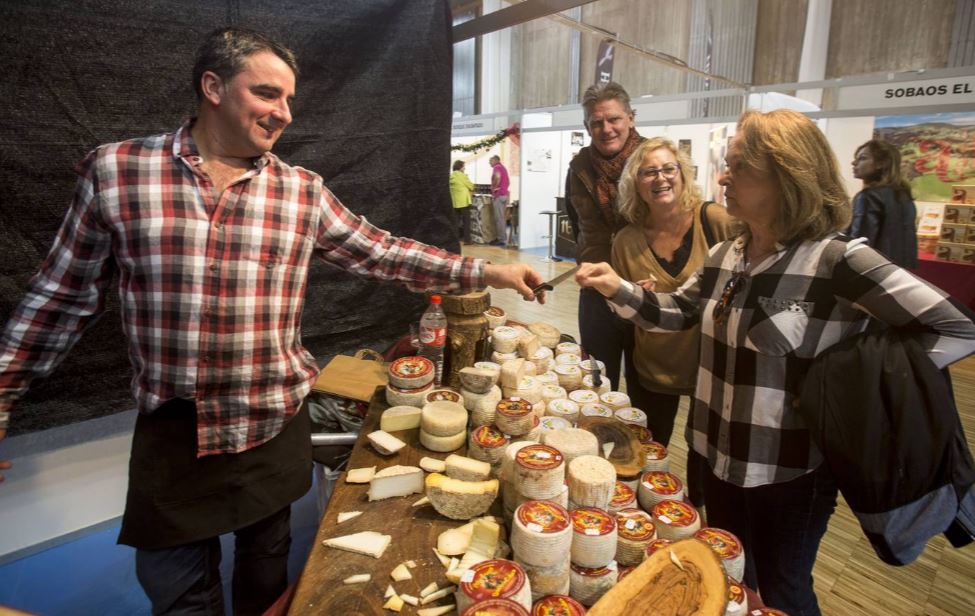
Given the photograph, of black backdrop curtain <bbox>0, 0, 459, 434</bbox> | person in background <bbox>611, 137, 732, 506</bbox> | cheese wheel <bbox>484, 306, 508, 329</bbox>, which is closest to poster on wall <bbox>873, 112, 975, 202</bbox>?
person in background <bbox>611, 137, 732, 506</bbox>

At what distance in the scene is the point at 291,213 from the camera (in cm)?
132

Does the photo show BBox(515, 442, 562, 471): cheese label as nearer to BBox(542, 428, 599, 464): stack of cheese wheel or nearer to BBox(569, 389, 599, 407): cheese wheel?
BBox(542, 428, 599, 464): stack of cheese wheel

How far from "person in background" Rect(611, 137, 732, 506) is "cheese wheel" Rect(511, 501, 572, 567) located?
3.73 ft

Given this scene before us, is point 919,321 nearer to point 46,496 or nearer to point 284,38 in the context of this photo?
point 284,38

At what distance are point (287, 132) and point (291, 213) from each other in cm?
A: 125

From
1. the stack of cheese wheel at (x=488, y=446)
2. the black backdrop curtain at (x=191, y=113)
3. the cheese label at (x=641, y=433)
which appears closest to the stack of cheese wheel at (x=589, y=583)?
the stack of cheese wheel at (x=488, y=446)

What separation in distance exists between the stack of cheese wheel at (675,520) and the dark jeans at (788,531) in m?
0.37

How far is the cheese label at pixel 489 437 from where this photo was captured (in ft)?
4.33

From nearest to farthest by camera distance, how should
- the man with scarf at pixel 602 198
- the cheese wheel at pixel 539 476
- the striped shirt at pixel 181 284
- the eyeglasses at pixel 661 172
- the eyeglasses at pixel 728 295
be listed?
the cheese wheel at pixel 539 476
the striped shirt at pixel 181 284
the eyeglasses at pixel 728 295
the eyeglasses at pixel 661 172
the man with scarf at pixel 602 198

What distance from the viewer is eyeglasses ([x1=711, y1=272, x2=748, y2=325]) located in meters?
1.42

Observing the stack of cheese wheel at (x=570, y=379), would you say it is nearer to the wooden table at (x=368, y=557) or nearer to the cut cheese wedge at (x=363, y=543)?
the wooden table at (x=368, y=557)

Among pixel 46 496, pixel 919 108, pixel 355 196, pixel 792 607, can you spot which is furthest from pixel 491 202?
pixel 792 607

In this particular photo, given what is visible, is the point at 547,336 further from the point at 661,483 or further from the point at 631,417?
the point at 661,483

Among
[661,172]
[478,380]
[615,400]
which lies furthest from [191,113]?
[615,400]
